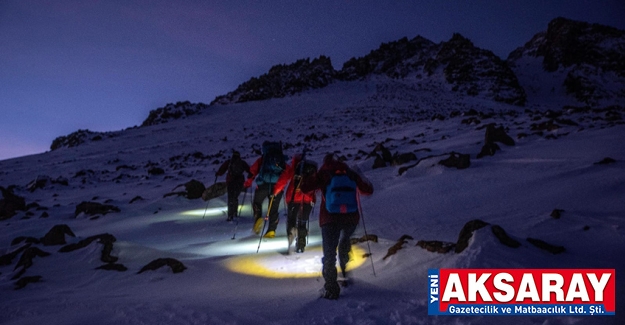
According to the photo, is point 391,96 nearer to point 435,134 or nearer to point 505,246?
point 435,134

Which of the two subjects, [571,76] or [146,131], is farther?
[571,76]

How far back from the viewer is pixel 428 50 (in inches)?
3735

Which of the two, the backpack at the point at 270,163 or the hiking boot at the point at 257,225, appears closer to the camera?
the backpack at the point at 270,163

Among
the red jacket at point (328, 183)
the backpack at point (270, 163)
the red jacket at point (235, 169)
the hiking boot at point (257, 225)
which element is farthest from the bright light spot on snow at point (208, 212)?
the red jacket at point (328, 183)

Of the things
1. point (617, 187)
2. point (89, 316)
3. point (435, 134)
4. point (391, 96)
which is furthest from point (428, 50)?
point (89, 316)

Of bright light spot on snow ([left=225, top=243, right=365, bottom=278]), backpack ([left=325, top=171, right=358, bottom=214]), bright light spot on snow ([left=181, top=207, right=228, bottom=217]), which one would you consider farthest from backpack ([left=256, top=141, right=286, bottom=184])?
backpack ([left=325, top=171, right=358, bottom=214])

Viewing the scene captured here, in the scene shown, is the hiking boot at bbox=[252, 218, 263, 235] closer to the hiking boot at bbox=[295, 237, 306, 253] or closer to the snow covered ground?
the snow covered ground

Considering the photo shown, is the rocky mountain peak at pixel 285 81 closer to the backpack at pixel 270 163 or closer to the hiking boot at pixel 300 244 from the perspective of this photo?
the backpack at pixel 270 163

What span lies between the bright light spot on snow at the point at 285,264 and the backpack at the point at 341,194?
113cm

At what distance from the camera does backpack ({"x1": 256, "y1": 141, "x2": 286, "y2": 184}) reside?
8.48 meters

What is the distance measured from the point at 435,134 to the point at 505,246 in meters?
16.3

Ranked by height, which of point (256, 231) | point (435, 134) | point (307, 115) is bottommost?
point (256, 231)

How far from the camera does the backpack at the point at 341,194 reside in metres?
4.58

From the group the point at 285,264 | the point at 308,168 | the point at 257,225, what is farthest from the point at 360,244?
the point at 257,225
